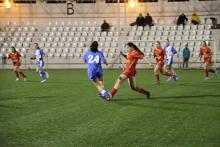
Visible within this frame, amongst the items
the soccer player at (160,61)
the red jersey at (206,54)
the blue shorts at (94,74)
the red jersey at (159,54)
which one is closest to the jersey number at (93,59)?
the blue shorts at (94,74)

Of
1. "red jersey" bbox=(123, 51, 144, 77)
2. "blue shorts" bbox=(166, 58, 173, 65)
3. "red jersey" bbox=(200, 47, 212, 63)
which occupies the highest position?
"red jersey" bbox=(123, 51, 144, 77)

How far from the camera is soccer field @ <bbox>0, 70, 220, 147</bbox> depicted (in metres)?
9.27

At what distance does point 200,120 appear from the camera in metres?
11.6

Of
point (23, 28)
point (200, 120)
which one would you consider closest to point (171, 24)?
point (23, 28)

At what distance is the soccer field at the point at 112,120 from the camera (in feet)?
30.4

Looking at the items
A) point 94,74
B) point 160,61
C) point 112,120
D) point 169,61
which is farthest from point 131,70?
point 169,61

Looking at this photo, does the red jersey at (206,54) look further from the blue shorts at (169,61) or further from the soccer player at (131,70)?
the soccer player at (131,70)

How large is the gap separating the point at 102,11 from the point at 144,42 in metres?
5.90

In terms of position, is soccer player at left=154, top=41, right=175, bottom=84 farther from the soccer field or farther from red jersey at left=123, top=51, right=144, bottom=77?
red jersey at left=123, top=51, right=144, bottom=77

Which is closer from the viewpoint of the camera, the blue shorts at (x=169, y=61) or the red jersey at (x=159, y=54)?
the red jersey at (x=159, y=54)

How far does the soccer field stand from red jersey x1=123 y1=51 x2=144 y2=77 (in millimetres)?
924

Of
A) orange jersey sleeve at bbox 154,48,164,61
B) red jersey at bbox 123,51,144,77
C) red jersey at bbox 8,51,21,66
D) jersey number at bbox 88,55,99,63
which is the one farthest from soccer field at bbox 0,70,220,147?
red jersey at bbox 8,51,21,66

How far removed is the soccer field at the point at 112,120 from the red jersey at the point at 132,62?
924 mm

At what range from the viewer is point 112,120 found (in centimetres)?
1177
